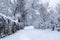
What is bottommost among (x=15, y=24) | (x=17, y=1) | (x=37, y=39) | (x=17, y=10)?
(x=37, y=39)

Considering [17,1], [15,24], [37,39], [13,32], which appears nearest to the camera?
[37,39]

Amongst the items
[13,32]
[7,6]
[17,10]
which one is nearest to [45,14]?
[17,10]

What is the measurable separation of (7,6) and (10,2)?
0.64 feet

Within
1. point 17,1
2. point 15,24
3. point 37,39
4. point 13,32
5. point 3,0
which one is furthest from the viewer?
point 17,1

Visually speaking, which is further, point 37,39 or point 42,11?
point 42,11

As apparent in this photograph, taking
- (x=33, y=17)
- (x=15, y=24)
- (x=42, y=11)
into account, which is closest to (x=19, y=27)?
(x=15, y=24)

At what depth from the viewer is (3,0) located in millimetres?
4098

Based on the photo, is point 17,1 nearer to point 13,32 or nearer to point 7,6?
point 7,6

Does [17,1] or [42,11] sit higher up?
[17,1]

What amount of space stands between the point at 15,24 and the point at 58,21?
156 centimetres

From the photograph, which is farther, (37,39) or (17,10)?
(17,10)

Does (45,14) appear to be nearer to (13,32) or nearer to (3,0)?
(3,0)

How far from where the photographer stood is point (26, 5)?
173 inches

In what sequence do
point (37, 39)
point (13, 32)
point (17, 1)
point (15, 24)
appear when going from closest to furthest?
point (37, 39), point (13, 32), point (15, 24), point (17, 1)
